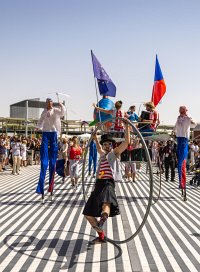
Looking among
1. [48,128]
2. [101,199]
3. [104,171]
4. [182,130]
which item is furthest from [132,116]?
[101,199]

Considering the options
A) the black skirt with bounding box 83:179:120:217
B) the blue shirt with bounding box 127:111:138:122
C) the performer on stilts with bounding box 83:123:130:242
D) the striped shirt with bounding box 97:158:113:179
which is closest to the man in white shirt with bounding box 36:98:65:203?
the blue shirt with bounding box 127:111:138:122

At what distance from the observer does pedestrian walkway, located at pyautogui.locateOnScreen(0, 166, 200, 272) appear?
15.7 feet

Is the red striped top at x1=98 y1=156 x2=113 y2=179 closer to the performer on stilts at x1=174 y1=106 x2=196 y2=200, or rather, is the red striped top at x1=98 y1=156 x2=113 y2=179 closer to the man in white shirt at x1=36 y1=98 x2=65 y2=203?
the man in white shirt at x1=36 y1=98 x2=65 y2=203

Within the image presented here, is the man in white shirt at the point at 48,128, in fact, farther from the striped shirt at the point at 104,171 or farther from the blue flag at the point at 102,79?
the striped shirt at the point at 104,171

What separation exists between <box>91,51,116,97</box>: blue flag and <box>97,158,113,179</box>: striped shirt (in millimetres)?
3903

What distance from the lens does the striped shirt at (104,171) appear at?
5.75m

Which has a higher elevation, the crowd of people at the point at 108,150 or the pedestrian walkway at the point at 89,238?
the crowd of people at the point at 108,150

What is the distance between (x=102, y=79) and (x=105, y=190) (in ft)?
14.5

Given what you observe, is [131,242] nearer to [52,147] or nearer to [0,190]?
[52,147]

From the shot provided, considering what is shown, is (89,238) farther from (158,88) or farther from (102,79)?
(158,88)

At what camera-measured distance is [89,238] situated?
6.02m

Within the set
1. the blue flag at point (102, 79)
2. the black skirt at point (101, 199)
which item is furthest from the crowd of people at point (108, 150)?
the blue flag at point (102, 79)

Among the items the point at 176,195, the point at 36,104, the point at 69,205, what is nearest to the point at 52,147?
the point at 69,205

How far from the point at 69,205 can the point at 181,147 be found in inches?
131
